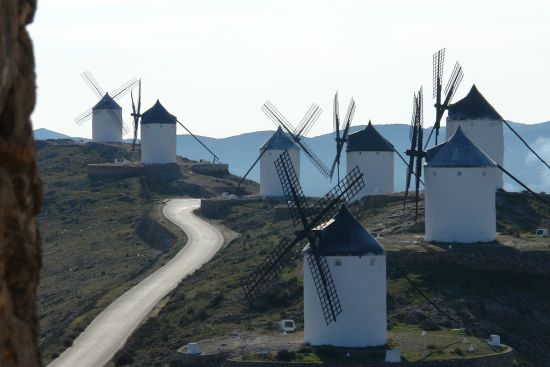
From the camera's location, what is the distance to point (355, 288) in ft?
122

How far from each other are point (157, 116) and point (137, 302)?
39.2m

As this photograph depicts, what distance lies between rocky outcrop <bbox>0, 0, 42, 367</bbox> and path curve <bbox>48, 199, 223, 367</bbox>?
31.0 meters

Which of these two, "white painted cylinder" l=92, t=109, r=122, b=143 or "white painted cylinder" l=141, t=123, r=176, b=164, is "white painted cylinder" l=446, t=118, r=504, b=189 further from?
"white painted cylinder" l=92, t=109, r=122, b=143

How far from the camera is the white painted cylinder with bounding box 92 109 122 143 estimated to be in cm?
9972

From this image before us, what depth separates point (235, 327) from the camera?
41375 mm

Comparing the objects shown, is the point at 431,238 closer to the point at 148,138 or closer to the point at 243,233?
the point at 243,233

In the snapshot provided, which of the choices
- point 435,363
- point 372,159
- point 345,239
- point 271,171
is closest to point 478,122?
point 372,159

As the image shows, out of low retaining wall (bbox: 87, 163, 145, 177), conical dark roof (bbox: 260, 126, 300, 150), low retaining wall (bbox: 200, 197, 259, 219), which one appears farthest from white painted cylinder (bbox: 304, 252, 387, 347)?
low retaining wall (bbox: 87, 163, 145, 177)

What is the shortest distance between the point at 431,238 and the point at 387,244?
6.72 feet

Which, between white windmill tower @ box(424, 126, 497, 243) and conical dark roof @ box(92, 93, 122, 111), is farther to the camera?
conical dark roof @ box(92, 93, 122, 111)

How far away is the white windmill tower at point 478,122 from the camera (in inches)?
2317

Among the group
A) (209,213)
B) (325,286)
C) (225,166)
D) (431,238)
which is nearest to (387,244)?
(431,238)

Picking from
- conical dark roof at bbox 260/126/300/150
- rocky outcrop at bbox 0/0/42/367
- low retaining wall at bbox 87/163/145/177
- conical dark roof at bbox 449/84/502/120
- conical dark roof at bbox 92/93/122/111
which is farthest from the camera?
conical dark roof at bbox 92/93/122/111

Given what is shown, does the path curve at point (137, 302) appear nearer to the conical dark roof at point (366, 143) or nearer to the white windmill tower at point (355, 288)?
the white windmill tower at point (355, 288)
